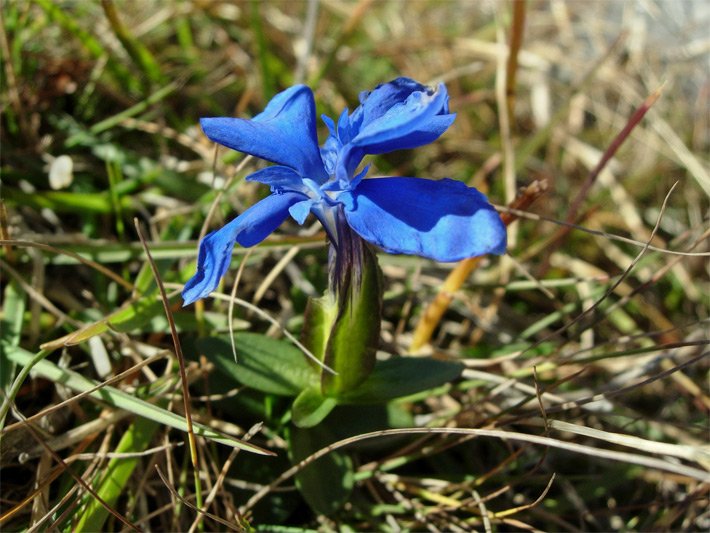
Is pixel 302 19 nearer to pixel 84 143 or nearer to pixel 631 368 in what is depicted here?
pixel 84 143

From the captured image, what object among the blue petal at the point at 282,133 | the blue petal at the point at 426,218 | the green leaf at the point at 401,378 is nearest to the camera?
the blue petal at the point at 426,218

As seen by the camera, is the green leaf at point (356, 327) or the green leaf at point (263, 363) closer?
the green leaf at point (356, 327)

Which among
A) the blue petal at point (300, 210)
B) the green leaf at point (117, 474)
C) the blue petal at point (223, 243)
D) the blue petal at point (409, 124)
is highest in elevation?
the blue petal at point (409, 124)

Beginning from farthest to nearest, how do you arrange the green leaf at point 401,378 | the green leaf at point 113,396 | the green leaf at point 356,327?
the green leaf at point 401,378, the green leaf at point 113,396, the green leaf at point 356,327

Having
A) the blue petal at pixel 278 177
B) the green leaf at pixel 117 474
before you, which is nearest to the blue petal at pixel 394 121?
the blue petal at pixel 278 177

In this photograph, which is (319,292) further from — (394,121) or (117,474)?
(394,121)

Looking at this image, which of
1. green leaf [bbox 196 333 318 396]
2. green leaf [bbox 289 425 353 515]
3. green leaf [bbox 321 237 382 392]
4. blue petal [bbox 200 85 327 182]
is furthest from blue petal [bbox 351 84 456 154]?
green leaf [bbox 289 425 353 515]

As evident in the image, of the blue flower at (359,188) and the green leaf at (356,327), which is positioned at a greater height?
the blue flower at (359,188)

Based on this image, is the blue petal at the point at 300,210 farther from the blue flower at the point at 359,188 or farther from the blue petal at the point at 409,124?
the blue petal at the point at 409,124

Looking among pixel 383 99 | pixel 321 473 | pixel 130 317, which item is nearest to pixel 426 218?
pixel 383 99

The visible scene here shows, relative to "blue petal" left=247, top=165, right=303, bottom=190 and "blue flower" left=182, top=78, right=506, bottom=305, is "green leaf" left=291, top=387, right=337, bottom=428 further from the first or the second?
"blue petal" left=247, top=165, right=303, bottom=190
